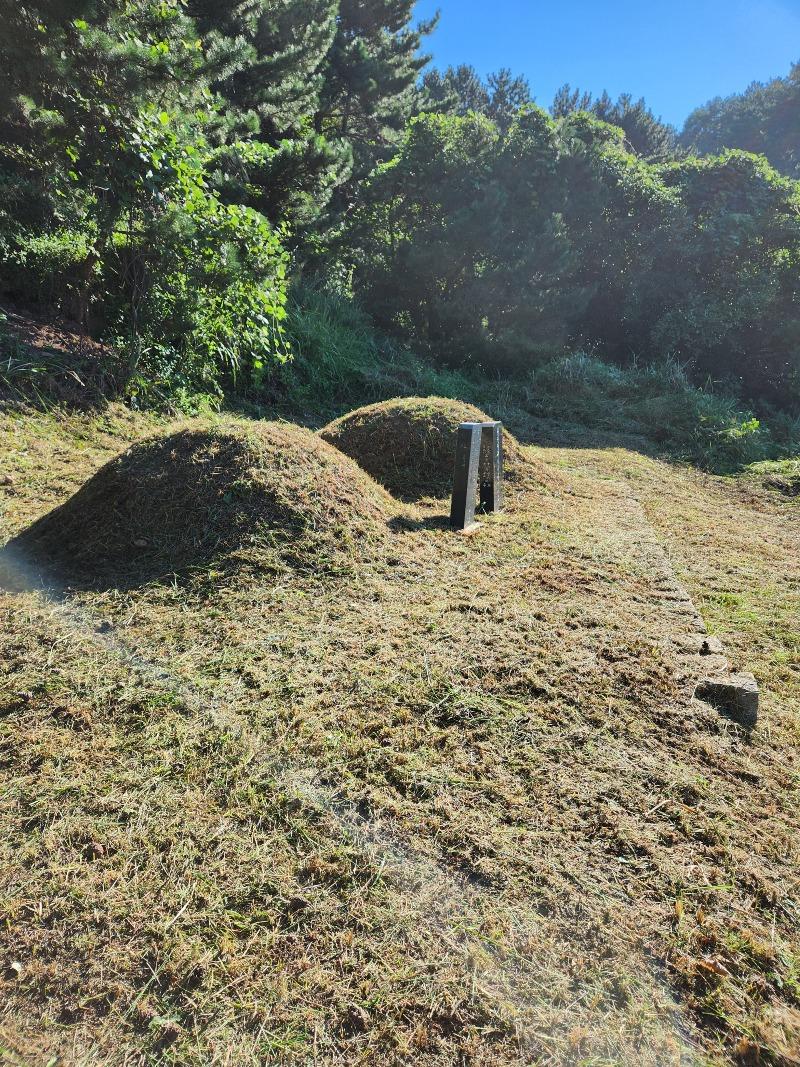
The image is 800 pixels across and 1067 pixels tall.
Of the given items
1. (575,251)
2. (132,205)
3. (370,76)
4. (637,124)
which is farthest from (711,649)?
(637,124)

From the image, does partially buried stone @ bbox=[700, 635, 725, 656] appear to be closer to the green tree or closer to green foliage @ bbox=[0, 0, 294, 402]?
green foliage @ bbox=[0, 0, 294, 402]

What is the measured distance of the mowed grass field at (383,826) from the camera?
117 centimetres

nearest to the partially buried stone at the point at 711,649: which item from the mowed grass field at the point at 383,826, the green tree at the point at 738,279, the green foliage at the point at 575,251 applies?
the mowed grass field at the point at 383,826

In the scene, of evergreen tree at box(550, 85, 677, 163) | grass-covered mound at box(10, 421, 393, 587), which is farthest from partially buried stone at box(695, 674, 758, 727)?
evergreen tree at box(550, 85, 677, 163)

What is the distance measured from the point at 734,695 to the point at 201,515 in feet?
7.90

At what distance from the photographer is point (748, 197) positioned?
11.1 meters

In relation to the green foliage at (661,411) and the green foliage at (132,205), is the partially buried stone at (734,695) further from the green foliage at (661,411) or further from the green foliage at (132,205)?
the green foliage at (661,411)

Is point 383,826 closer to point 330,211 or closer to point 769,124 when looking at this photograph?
point 330,211

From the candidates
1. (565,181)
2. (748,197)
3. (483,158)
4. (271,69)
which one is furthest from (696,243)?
(271,69)

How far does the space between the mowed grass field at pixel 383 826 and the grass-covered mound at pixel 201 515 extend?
103 millimetres

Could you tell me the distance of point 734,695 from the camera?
2.11 metres

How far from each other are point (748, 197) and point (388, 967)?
13.8 m

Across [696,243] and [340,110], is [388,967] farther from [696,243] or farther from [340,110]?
[340,110]

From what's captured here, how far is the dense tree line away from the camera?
13.4ft
